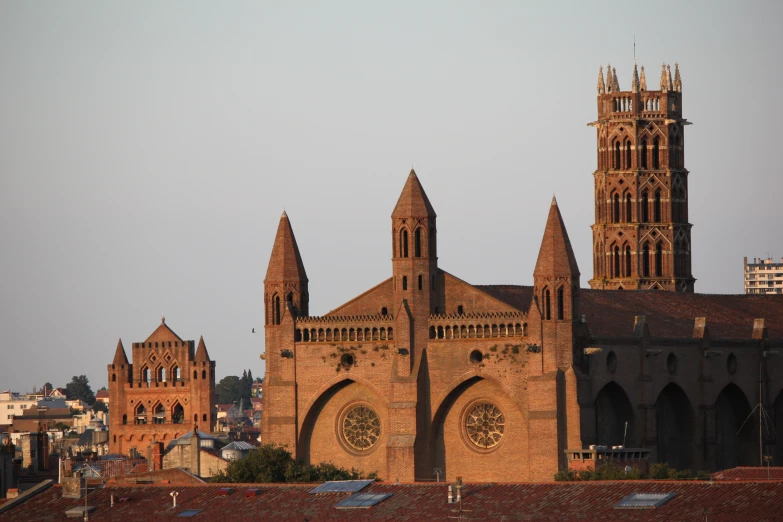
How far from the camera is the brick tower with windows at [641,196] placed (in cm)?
13412

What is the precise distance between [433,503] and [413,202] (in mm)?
31787

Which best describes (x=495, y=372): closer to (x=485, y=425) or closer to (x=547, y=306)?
(x=485, y=425)

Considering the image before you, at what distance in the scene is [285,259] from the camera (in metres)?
111

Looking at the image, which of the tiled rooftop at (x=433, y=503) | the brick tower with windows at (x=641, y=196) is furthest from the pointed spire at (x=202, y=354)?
the tiled rooftop at (x=433, y=503)

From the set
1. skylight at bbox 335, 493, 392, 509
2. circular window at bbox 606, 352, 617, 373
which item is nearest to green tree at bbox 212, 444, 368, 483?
circular window at bbox 606, 352, 617, 373

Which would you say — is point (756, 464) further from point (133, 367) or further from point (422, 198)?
point (133, 367)

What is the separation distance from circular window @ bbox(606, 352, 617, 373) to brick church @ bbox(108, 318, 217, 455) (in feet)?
209

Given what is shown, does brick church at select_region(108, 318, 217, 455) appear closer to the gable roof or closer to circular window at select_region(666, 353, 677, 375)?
the gable roof

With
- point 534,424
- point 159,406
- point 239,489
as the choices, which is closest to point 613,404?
point 534,424

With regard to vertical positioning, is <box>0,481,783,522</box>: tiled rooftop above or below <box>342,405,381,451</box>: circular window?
A: below

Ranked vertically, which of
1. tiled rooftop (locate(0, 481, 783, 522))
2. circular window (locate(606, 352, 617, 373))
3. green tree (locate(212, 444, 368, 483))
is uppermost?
circular window (locate(606, 352, 617, 373))

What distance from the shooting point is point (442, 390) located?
10719cm

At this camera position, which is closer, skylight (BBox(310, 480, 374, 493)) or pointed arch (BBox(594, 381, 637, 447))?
skylight (BBox(310, 480, 374, 493))

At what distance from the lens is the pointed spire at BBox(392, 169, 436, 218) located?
108m
